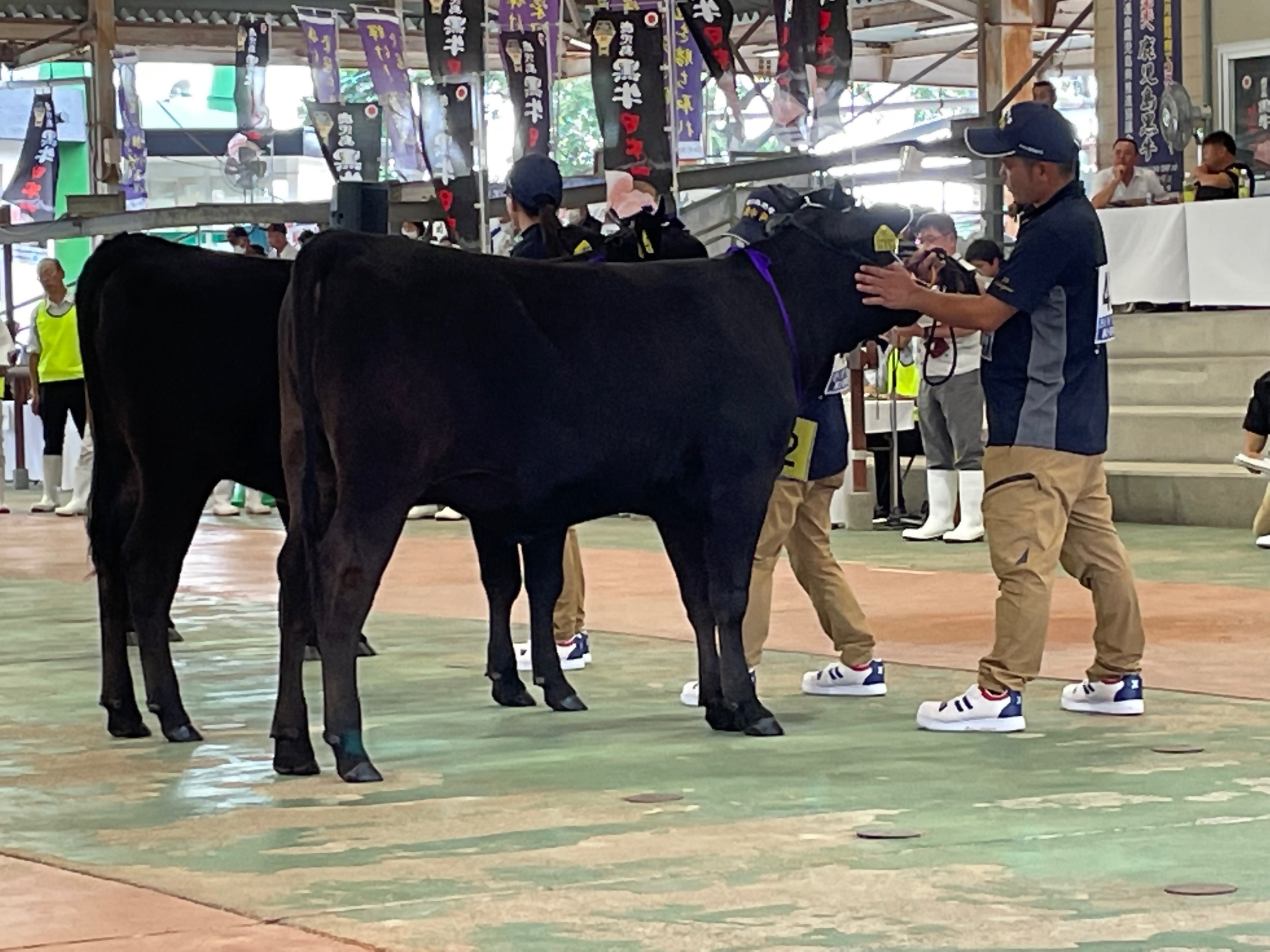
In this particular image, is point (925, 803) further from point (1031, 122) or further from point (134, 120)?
point (134, 120)

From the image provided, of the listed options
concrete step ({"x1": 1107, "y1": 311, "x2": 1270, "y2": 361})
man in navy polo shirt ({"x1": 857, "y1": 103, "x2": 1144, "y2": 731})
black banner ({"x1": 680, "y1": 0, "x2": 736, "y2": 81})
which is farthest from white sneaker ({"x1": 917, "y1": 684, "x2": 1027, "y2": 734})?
black banner ({"x1": 680, "y1": 0, "x2": 736, "y2": 81})

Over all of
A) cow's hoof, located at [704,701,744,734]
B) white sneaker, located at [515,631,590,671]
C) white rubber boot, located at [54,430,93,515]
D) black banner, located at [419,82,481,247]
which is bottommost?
white rubber boot, located at [54,430,93,515]

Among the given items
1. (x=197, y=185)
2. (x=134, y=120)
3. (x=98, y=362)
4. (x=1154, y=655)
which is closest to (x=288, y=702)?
(x=98, y=362)

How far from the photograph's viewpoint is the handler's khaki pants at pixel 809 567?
711 cm

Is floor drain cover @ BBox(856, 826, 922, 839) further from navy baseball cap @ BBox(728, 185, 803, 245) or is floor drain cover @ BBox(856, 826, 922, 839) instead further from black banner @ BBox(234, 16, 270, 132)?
black banner @ BBox(234, 16, 270, 132)

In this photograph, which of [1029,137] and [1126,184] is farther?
[1126,184]

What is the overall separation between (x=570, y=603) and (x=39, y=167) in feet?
69.2

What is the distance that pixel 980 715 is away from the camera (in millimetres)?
6355

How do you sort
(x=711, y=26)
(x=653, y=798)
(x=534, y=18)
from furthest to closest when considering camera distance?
(x=534, y=18) < (x=711, y=26) < (x=653, y=798)

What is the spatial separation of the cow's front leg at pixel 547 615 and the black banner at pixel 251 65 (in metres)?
19.0

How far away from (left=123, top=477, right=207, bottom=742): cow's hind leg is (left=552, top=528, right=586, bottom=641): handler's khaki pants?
1767mm

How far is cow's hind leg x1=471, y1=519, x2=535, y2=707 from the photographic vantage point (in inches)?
282

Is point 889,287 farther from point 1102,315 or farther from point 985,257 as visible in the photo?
point 985,257

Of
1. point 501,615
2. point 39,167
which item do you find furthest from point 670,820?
point 39,167
